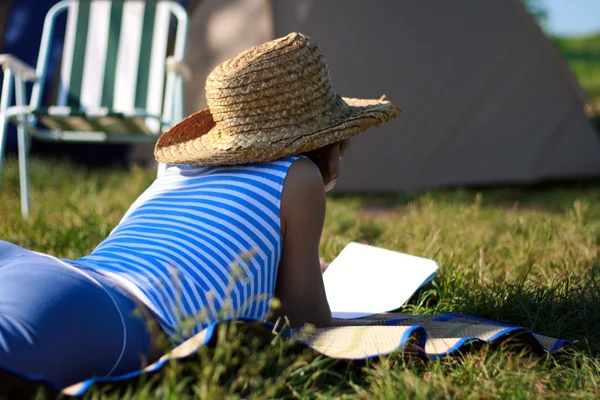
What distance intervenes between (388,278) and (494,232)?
2.88ft

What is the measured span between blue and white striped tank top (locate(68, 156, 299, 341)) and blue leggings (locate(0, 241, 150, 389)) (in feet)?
0.23

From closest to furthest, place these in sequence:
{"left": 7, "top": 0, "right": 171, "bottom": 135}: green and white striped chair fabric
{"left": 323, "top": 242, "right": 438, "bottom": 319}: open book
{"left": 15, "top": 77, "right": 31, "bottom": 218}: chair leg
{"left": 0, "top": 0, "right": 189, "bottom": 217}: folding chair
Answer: {"left": 323, "top": 242, "right": 438, "bottom": 319}: open book → {"left": 15, "top": 77, "right": 31, "bottom": 218}: chair leg → {"left": 0, "top": 0, "right": 189, "bottom": 217}: folding chair → {"left": 7, "top": 0, "right": 171, "bottom": 135}: green and white striped chair fabric

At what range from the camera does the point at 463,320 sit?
6.19 feet

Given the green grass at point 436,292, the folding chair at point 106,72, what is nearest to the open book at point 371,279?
the green grass at point 436,292

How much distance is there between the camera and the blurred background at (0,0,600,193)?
446cm

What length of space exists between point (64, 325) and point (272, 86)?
73cm

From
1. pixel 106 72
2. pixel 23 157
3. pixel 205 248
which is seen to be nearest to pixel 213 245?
pixel 205 248

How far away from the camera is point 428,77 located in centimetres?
467

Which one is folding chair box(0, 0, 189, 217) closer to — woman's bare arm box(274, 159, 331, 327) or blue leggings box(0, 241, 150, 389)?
woman's bare arm box(274, 159, 331, 327)

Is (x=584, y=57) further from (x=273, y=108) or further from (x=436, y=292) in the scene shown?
(x=273, y=108)

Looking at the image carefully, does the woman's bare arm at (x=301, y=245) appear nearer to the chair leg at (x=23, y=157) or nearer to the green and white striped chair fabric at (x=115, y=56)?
the chair leg at (x=23, y=157)

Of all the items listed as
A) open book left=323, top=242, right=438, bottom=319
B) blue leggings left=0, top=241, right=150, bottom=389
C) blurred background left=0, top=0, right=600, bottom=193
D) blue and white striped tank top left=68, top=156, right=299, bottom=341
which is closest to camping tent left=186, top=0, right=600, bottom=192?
blurred background left=0, top=0, right=600, bottom=193

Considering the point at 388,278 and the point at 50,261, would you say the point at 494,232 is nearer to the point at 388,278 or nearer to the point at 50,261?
the point at 388,278

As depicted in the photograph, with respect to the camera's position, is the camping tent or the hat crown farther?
the camping tent
